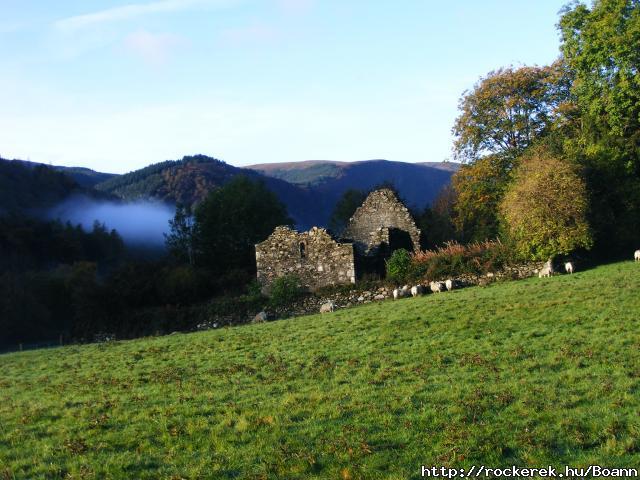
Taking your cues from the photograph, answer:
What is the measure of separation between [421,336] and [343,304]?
13572 mm

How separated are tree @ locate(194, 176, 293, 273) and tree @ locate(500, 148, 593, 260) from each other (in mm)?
18284

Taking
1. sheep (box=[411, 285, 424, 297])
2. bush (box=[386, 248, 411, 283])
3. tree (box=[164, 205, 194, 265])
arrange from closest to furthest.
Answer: sheep (box=[411, 285, 424, 297]) < bush (box=[386, 248, 411, 283]) < tree (box=[164, 205, 194, 265])

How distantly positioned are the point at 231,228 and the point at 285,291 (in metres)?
12.1

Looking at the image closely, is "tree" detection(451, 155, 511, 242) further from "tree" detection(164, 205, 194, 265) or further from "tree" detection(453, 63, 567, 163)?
"tree" detection(164, 205, 194, 265)

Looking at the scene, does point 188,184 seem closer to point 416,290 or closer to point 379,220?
point 379,220

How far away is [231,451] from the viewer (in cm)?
877

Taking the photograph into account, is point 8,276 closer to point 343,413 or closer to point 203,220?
point 203,220

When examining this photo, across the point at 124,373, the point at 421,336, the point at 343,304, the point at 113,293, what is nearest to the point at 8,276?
the point at 113,293

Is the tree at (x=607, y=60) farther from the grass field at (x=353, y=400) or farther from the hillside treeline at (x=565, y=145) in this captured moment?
the grass field at (x=353, y=400)

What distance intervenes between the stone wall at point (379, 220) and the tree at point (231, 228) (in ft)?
24.6

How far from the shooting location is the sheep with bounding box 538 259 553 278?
2808 cm

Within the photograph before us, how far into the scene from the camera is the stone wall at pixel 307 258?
33.1m

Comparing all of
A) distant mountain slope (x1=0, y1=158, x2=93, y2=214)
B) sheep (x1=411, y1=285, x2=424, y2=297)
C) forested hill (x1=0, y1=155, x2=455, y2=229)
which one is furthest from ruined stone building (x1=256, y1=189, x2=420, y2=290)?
distant mountain slope (x1=0, y1=158, x2=93, y2=214)

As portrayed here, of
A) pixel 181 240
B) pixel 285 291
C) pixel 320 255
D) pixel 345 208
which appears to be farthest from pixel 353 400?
pixel 345 208
